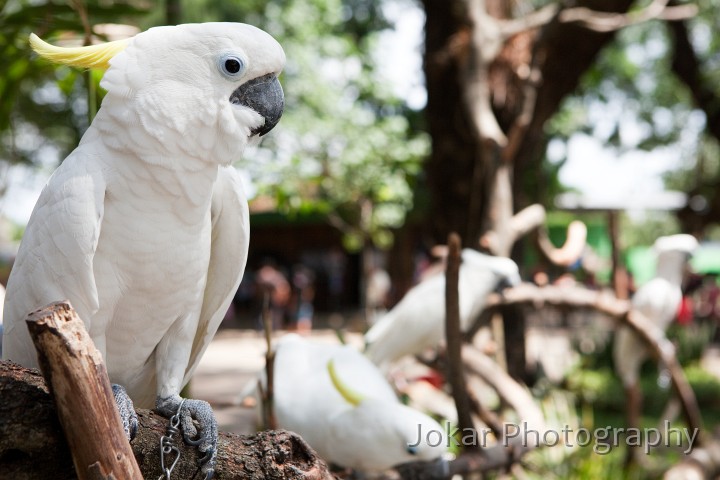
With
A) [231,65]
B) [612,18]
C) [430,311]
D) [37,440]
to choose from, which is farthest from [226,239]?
[612,18]

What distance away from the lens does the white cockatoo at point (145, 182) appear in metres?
1.08

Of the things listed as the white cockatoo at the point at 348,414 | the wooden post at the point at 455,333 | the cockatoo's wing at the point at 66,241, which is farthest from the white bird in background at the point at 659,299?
the cockatoo's wing at the point at 66,241

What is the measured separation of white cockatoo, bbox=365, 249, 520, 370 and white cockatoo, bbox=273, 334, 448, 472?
0.52 meters

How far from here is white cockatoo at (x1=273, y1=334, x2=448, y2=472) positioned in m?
1.75

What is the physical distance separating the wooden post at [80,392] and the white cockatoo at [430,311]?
1.89 metres

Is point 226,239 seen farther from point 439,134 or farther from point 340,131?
point 340,131

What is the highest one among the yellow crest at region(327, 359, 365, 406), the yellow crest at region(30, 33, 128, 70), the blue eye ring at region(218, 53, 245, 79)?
the yellow crest at region(30, 33, 128, 70)

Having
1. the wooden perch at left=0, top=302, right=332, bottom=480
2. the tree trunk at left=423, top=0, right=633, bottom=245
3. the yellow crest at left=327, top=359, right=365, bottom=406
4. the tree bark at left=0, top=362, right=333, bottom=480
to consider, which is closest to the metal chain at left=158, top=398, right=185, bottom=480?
the tree bark at left=0, top=362, right=333, bottom=480

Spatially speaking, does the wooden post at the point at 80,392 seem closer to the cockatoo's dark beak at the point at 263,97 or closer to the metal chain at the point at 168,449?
the metal chain at the point at 168,449

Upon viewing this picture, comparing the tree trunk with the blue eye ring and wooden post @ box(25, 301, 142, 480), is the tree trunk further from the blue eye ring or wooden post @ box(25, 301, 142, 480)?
wooden post @ box(25, 301, 142, 480)

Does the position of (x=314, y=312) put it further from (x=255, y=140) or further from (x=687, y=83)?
(x=255, y=140)

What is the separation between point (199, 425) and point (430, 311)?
1.64 m

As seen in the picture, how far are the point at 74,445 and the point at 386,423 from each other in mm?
1077

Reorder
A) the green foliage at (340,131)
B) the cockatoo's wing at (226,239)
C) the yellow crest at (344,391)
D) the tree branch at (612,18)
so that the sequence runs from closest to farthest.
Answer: the cockatoo's wing at (226,239) < the yellow crest at (344,391) < the tree branch at (612,18) < the green foliage at (340,131)
